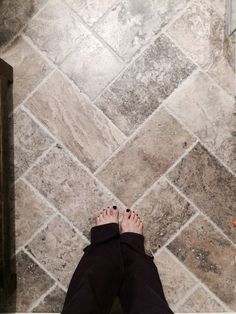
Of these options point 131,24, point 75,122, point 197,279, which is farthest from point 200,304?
point 131,24

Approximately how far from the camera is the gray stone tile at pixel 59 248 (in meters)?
1.79

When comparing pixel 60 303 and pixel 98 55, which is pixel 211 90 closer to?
pixel 98 55

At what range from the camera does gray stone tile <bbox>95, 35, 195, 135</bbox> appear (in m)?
1.81

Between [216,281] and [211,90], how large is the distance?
873 millimetres

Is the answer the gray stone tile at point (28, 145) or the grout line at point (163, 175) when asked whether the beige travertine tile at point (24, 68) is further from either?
the grout line at point (163, 175)

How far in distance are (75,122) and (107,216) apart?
45 centimetres

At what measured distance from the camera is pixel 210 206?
180cm

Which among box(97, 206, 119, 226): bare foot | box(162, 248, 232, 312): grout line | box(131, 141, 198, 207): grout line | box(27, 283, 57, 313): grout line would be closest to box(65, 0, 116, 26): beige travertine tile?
box(131, 141, 198, 207): grout line

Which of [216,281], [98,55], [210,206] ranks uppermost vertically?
[98,55]

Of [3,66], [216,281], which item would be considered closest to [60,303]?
[216,281]

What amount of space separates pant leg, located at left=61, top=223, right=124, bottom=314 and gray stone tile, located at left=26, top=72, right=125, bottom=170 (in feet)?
1.05

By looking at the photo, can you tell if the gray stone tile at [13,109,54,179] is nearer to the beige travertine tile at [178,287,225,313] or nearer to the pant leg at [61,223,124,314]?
the pant leg at [61,223,124,314]

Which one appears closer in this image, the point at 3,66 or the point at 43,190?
the point at 3,66

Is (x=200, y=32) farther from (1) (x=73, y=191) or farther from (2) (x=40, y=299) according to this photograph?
(2) (x=40, y=299)
